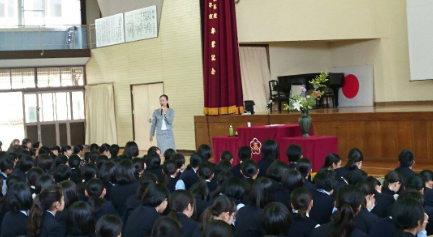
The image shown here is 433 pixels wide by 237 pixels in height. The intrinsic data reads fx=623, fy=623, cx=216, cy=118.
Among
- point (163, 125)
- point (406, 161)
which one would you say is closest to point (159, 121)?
point (163, 125)

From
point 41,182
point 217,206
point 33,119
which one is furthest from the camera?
point 33,119

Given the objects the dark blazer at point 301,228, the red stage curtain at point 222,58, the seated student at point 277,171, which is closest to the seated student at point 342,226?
the dark blazer at point 301,228

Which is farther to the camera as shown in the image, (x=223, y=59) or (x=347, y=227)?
(x=223, y=59)

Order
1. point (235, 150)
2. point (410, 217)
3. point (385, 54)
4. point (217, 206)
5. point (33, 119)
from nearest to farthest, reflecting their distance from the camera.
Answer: point (410, 217) → point (217, 206) → point (235, 150) → point (385, 54) → point (33, 119)

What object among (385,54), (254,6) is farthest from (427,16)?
(254,6)

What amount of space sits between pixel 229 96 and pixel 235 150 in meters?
3.05

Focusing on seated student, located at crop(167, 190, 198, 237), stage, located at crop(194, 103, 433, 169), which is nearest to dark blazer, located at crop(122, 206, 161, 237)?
seated student, located at crop(167, 190, 198, 237)

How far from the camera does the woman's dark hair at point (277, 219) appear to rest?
3551 mm

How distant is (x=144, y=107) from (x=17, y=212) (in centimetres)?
1202

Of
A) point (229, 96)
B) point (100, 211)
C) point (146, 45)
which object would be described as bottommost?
point (100, 211)

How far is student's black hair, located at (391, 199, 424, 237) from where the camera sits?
340 cm

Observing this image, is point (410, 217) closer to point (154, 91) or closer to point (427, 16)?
point (427, 16)

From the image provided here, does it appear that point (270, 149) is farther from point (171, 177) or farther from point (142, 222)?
point (142, 222)

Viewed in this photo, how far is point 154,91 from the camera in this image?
53.3 feet
